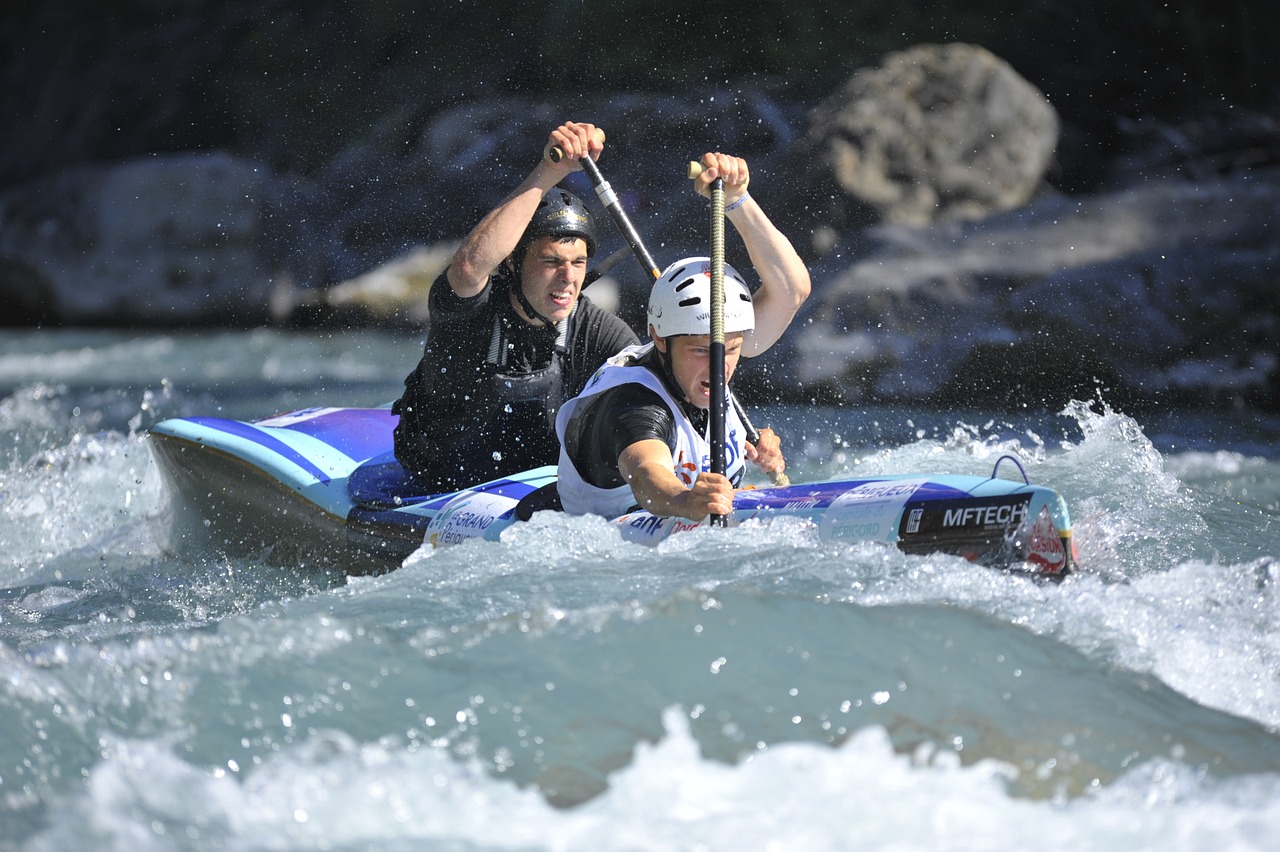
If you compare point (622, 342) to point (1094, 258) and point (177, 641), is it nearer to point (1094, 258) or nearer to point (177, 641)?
point (177, 641)

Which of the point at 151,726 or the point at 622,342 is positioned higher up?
the point at 622,342

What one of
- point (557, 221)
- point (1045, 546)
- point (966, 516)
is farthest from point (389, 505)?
point (1045, 546)

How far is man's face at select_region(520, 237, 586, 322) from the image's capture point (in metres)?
4.69

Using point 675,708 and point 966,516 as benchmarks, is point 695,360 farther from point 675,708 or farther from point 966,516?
point 675,708

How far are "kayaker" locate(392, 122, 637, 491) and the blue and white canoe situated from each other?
21 centimetres

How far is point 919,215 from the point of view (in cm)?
1030

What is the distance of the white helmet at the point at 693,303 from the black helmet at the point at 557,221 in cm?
75

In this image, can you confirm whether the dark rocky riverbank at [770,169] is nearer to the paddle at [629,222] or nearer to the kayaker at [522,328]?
the paddle at [629,222]

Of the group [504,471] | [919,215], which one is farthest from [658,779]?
[919,215]

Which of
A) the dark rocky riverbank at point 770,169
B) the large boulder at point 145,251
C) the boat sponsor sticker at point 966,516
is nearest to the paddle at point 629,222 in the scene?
the boat sponsor sticker at point 966,516

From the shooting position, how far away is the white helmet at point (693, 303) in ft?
12.8

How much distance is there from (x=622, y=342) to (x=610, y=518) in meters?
1.12

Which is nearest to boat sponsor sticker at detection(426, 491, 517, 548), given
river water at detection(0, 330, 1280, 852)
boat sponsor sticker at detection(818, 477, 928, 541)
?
river water at detection(0, 330, 1280, 852)

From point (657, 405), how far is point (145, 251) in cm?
992
